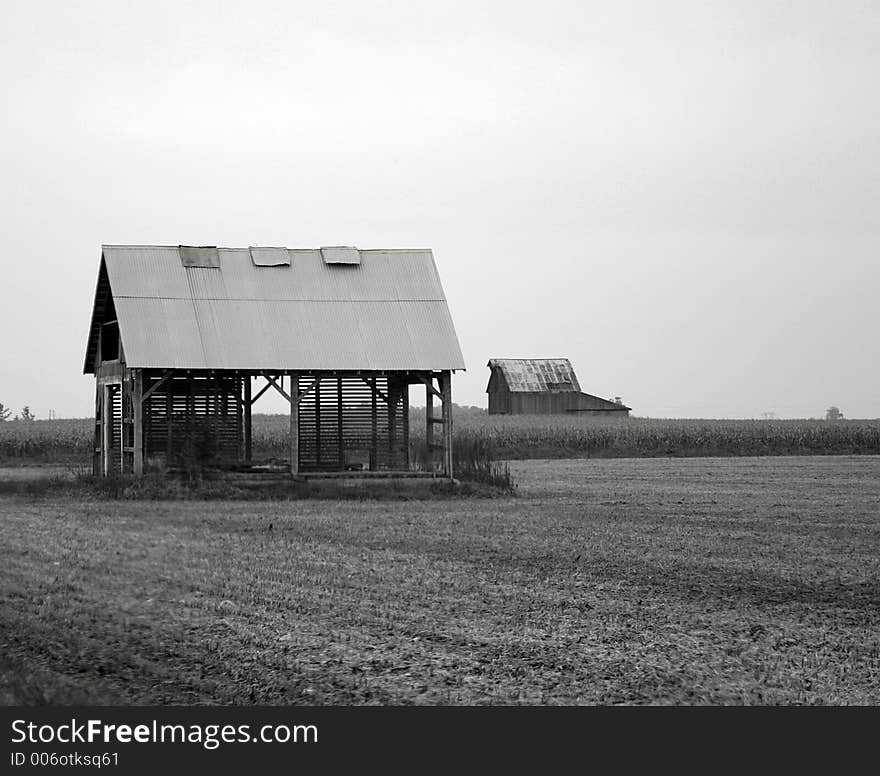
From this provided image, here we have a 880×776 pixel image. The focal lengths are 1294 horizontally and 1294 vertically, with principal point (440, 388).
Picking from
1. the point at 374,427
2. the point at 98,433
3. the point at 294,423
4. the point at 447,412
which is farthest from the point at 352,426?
the point at 98,433

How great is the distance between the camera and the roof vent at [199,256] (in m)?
33.1

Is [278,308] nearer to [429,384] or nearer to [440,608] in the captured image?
[429,384]

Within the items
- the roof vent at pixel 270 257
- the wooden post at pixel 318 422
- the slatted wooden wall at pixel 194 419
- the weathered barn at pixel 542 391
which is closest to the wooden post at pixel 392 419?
the wooden post at pixel 318 422

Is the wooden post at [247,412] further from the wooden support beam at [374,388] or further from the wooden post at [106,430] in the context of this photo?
the wooden post at [106,430]

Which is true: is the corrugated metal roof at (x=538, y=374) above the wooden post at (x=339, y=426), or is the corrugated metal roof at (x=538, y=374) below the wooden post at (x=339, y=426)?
above

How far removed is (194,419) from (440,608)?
66.1 feet

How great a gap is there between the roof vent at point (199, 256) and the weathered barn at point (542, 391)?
51.9 metres

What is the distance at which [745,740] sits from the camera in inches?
294

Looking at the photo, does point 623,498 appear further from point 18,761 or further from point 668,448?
point 668,448

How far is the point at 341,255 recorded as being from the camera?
112 feet

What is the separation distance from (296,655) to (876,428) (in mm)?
58481

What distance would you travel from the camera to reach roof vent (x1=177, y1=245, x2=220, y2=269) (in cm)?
3312

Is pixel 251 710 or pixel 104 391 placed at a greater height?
pixel 104 391

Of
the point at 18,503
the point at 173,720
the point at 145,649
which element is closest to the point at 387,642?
the point at 145,649
